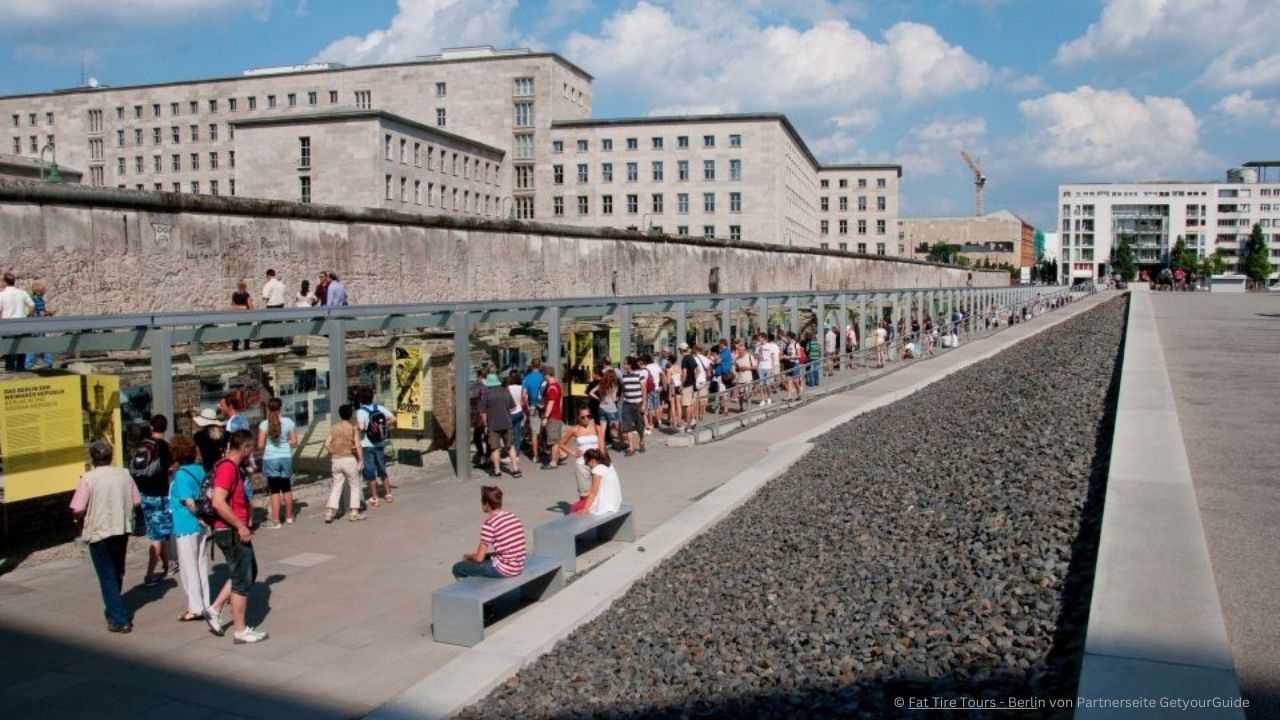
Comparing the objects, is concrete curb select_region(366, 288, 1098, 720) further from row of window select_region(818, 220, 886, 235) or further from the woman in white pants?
row of window select_region(818, 220, 886, 235)

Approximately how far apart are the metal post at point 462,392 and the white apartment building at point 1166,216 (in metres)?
148

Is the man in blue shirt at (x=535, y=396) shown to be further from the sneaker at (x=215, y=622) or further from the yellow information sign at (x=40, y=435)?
the sneaker at (x=215, y=622)

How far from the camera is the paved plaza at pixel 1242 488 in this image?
17.1 feet

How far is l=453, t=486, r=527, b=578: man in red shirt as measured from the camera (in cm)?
795

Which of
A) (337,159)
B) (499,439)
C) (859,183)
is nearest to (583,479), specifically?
(499,439)

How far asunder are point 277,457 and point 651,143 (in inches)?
2988

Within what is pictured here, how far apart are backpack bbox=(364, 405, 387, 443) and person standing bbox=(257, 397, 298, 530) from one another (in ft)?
3.51

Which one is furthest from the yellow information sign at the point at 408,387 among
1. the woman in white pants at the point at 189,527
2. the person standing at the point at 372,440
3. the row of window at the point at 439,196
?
the row of window at the point at 439,196

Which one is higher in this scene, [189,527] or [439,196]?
[439,196]

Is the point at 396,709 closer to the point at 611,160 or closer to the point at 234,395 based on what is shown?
the point at 234,395

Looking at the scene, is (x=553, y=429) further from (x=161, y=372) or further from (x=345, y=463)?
(x=161, y=372)

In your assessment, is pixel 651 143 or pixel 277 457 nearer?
pixel 277 457

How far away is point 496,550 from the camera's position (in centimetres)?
798

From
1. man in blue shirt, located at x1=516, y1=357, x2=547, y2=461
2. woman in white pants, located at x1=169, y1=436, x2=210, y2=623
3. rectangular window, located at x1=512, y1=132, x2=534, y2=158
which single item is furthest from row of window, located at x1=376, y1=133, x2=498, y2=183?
woman in white pants, located at x1=169, y1=436, x2=210, y2=623
